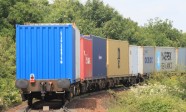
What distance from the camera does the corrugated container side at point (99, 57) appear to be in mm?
22931

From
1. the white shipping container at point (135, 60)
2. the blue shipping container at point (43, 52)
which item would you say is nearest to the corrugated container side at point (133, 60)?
the white shipping container at point (135, 60)

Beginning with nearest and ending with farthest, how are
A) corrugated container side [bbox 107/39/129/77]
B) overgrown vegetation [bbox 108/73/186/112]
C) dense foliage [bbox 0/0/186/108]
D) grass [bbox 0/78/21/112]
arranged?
overgrown vegetation [bbox 108/73/186/112] → grass [bbox 0/78/21/112] → dense foliage [bbox 0/0/186/108] → corrugated container side [bbox 107/39/129/77]

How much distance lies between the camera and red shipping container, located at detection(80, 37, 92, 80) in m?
19.8

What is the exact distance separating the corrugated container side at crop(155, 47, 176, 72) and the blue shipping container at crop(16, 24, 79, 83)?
20.9m

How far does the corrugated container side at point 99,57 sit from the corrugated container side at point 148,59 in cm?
933

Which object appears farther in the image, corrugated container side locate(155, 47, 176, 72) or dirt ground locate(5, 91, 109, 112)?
corrugated container side locate(155, 47, 176, 72)

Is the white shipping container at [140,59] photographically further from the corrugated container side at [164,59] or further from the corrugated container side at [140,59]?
the corrugated container side at [164,59]

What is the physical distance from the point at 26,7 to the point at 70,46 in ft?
65.4

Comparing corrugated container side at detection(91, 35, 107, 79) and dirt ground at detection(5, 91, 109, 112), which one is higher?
corrugated container side at detection(91, 35, 107, 79)

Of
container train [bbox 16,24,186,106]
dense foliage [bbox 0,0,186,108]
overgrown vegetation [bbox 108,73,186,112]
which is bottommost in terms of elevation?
overgrown vegetation [bbox 108,73,186,112]

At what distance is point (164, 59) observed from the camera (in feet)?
123

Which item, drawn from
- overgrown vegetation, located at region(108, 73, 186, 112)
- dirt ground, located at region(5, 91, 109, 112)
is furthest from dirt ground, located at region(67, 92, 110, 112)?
overgrown vegetation, located at region(108, 73, 186, 112)

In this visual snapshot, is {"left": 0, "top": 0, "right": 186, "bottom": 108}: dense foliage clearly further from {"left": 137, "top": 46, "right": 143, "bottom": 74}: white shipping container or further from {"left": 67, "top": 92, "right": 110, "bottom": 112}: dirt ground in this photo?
{"left": 137, "top": 46, "right": 143, "bottom": 74}: white shipping container

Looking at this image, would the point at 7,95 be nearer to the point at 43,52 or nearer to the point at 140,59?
the point at 43,52
